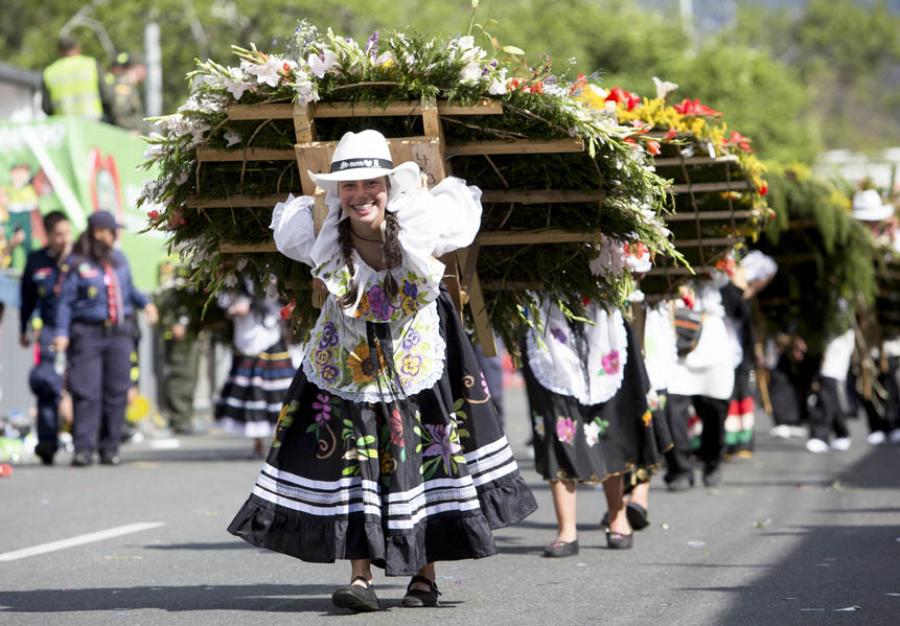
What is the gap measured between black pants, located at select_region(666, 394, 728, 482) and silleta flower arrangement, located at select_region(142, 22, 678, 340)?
5099 millimetres

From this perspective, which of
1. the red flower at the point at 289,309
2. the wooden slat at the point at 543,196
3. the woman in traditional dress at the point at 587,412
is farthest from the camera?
the woman in traditional dress at the point at 587,412

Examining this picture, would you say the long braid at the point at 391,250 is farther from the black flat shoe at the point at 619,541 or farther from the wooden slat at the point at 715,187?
the wooden slat at the point at 715,187

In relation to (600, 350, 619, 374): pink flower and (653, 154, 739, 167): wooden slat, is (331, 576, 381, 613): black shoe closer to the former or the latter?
(600, 350, 619, 374): pink flower

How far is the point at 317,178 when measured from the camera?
21.2 feet

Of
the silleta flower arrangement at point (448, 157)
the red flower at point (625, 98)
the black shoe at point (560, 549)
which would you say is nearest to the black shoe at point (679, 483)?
the black shoe at point (560, 549)

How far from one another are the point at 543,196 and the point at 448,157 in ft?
1.49

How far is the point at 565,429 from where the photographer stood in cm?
878

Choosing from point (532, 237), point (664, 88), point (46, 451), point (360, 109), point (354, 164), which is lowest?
point (46, 451)

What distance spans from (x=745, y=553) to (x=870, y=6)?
84179mm

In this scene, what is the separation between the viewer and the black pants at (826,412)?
16469 millimetres

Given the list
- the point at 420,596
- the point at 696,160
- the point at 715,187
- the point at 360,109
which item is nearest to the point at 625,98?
the point at 696,160

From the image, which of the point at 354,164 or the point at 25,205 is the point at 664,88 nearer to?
the point at 354,164

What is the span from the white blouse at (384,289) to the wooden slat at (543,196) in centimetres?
49

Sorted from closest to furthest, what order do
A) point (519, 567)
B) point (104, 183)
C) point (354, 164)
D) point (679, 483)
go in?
point (354, 164) < point (519, 567) < point (679, 483) < point (104, 183)
